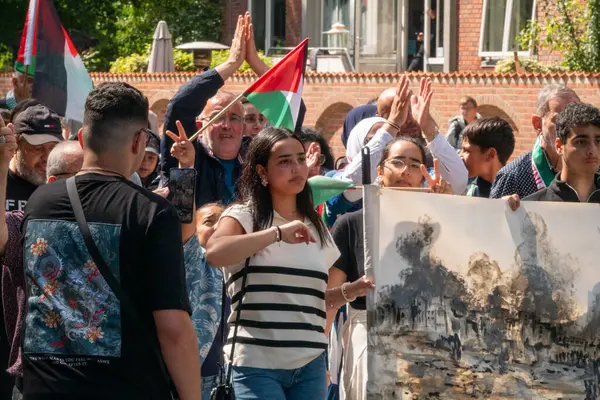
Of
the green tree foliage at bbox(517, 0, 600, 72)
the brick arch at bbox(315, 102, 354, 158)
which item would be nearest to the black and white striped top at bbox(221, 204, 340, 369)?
the green tree foliage at bbox(517, 0, 600, 72)

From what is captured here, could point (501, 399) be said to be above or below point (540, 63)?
below

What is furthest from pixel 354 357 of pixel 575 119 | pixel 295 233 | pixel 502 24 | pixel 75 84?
pixel 502 24

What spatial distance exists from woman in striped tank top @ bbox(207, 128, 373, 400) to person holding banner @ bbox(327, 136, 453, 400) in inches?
20.2

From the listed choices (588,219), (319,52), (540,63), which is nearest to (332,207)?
(588,219)

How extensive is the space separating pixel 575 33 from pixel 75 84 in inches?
466

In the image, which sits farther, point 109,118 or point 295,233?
point 295,233

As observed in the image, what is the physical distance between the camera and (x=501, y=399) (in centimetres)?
513

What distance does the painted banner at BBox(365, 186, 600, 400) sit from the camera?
5148mm

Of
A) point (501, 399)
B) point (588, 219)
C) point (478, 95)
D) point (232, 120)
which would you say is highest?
point (478, 95)

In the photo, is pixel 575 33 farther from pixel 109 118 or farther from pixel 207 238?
pixel 109 118

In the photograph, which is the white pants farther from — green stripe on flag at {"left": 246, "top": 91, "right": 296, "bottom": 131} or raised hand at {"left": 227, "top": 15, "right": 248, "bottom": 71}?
raised hand at {"left": 227, "top": 15, "right": 248, "bottom": 71}

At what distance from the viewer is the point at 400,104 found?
714 cm

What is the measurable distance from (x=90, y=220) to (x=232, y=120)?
2991 millimetres

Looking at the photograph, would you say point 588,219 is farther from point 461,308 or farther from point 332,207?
point 332,207
